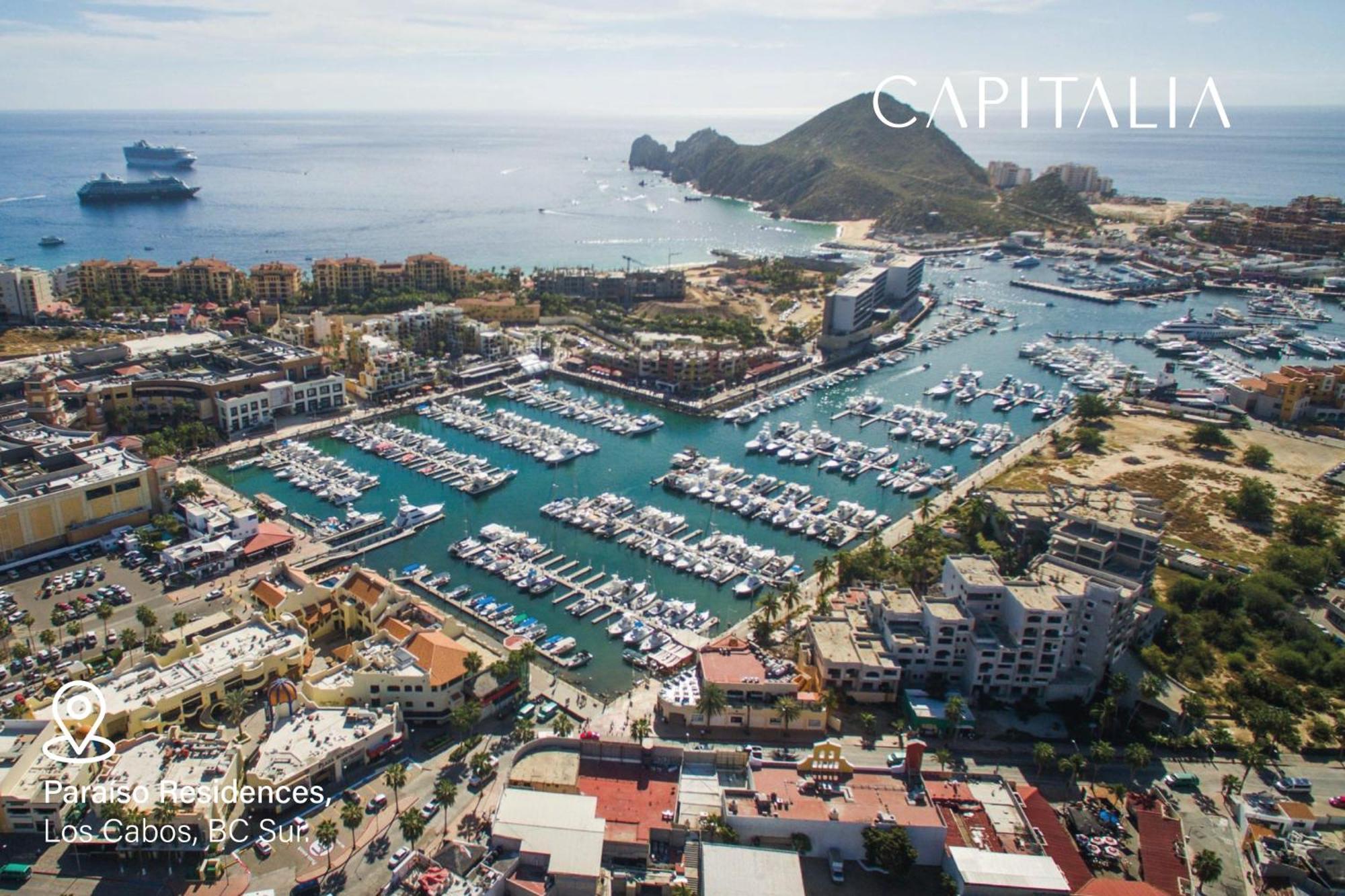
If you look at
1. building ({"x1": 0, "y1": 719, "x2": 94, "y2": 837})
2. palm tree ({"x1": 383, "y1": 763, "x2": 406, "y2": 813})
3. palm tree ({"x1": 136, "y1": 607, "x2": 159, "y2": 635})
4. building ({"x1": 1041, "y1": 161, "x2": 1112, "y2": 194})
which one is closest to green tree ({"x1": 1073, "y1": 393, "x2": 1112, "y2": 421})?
palm tree ({"x1": 383, "y1": 763, "x2": 406, "y2": 813})

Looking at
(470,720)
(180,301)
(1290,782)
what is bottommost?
(1290,782)

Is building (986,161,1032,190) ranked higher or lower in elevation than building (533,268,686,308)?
higher

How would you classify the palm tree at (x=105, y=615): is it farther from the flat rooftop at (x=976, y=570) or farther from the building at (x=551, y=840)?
the flat rooftop at (x=976, y=570)

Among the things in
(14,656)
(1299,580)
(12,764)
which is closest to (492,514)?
(14,656)

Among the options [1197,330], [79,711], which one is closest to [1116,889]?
[79,711]

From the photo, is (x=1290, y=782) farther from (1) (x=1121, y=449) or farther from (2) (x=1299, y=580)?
(1) (x=1121, y=449)

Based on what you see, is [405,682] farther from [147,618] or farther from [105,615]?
[105,615]

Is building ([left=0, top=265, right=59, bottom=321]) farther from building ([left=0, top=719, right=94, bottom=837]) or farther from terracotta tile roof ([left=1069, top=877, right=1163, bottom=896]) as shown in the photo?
terracotta tile roof ([left=1069, top=877, right=1163, bottom=896])

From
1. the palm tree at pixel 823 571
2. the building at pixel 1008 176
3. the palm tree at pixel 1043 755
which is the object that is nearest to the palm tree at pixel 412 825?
the palm tree at pixel 1043 755
